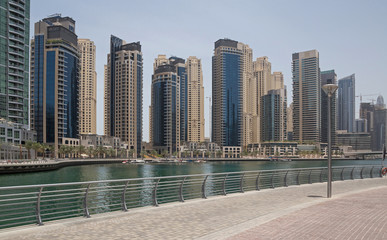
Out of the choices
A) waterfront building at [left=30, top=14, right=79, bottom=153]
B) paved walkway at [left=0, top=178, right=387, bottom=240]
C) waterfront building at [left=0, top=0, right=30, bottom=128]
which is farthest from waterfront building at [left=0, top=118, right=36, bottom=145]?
paved walkway at [left=0, top=178, right=387, bottom=240]

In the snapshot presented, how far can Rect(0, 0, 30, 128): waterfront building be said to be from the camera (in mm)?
120500

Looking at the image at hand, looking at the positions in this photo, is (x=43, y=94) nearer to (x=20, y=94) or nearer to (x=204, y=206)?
(x=20, y=94)

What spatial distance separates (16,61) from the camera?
125m

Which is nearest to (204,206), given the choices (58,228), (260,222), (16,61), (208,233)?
(260,222)

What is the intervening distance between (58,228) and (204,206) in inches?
254

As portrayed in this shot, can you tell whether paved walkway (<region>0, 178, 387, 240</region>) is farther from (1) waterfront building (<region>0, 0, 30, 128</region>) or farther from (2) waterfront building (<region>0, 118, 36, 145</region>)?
(1) waterfront building (<region>0, 0, 30, 128</region>)

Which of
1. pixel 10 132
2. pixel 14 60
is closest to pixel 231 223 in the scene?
pixel 10 132

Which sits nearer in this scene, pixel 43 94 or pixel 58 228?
pixel 58 228

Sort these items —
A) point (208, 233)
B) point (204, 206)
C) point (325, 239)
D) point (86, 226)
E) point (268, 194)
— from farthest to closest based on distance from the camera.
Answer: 1. point (268, 194)
2. point (204, 206)
3. point (86, 226)
4. point (208, 233)
5. point (325, 239)

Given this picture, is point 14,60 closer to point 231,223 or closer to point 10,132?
point 10,132

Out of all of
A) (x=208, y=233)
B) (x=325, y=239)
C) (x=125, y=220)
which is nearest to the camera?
(x=325, y=239)

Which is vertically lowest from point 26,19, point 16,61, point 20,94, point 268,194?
point 268,194

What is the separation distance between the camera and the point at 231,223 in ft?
38.7

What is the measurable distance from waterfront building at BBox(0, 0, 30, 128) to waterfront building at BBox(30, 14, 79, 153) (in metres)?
45.4
